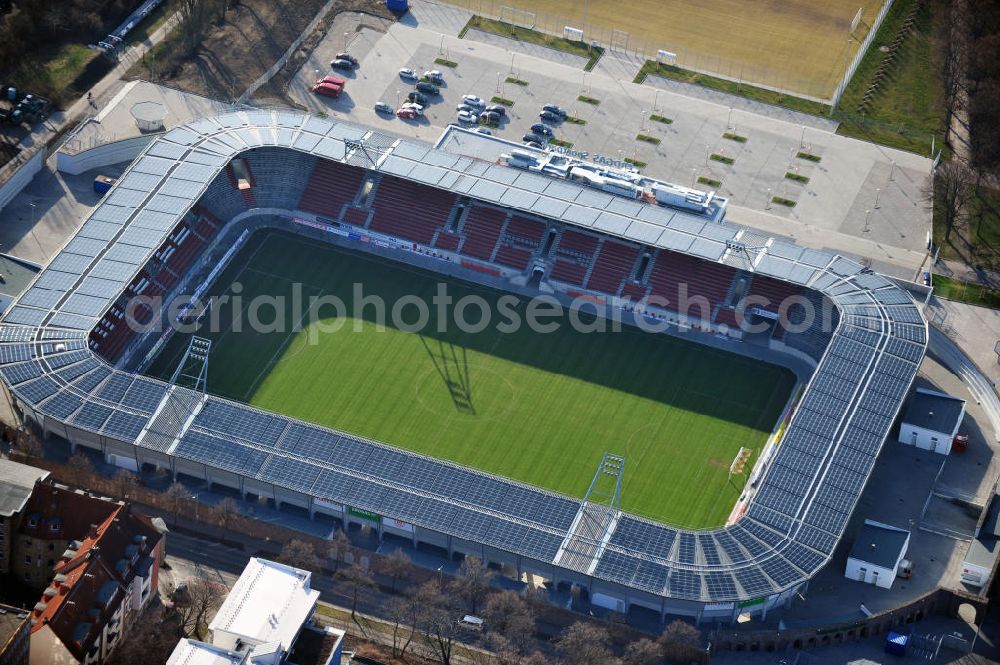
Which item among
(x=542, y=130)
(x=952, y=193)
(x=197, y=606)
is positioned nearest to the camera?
(x=197, y=606)

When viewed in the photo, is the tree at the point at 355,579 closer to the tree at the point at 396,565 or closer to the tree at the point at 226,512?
the tree at the point at 396,565

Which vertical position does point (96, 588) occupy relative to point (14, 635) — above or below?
above

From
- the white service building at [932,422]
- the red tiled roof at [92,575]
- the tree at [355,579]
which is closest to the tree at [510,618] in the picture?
the tree at [355,579]

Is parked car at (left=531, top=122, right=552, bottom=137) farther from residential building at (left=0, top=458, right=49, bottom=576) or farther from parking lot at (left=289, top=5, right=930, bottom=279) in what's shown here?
residential building at (left=0, top=458, right=49, bottom=576)

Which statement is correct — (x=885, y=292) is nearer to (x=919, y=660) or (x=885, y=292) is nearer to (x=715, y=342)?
(x=715, y=342)

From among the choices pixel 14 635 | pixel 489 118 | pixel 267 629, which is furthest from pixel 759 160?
pixel 14 635

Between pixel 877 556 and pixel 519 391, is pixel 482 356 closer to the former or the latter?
pixel 519 391
